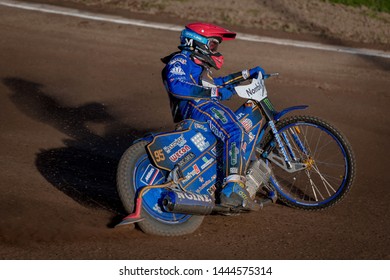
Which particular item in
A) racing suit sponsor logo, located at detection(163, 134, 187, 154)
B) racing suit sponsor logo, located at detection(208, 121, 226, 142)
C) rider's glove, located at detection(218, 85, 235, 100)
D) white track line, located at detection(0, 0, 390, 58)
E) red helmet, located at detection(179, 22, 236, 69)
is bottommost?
white track line, located at detection(0, 0, 390, 58)

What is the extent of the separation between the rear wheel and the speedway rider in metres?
0.44

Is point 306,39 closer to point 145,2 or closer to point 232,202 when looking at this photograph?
point 145,2

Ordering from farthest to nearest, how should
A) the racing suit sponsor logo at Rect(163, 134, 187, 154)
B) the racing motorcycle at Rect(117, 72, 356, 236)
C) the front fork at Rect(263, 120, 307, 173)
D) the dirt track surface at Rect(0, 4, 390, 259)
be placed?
the front fork at Rect(263, 120, 307, 173) < the racing suit sponsor logo at Rect(163, 134, 187, 154) < the racing motorcycle at Rect(117, 72, 356, 236) < the dirt track surface at Rect(0, 4, 390, 259)

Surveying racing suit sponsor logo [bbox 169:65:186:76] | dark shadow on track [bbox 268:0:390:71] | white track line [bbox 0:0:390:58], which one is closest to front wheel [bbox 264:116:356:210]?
racing suit sponsor logo [bbox 169:65:186:76]

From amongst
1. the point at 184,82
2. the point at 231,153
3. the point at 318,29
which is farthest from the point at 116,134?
the point at 318,29

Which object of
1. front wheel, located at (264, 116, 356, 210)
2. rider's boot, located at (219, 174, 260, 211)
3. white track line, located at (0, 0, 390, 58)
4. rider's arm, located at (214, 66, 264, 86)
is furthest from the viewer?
white track line, located at (0, 0, 390, 58)

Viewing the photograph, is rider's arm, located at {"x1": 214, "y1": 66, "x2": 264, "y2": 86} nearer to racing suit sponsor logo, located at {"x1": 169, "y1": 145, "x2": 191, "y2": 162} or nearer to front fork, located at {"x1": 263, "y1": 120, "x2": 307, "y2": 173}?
front fork, located at {"x1": 263, "y1": 120, "x2": 307, "y2": 173}

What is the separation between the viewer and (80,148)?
8773mm

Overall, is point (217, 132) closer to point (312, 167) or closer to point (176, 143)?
point (176, 143)

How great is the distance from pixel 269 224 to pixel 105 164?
2.30 metres

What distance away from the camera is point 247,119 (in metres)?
7.25

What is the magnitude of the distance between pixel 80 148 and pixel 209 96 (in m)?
2.51

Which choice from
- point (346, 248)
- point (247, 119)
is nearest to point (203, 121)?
point (247, 119)

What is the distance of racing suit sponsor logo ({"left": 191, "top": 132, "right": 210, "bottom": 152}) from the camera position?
22.9 feet
